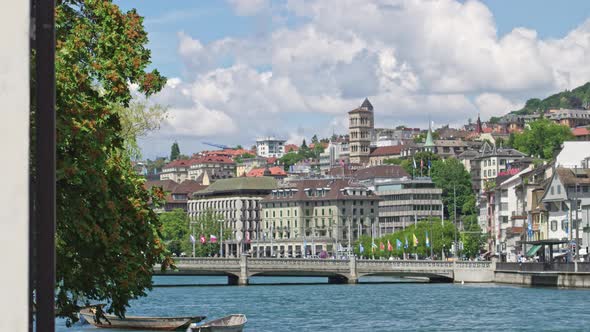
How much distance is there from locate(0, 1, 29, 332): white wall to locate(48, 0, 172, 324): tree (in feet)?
32.9

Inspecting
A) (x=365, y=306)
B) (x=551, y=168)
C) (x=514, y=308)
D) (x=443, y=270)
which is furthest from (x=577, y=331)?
(x=551, y=168)

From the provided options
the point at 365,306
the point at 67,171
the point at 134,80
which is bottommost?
the point at 365,306

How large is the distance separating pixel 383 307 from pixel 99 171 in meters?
64.5

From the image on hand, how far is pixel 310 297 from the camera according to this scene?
3816 inches

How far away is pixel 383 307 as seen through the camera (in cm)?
8300

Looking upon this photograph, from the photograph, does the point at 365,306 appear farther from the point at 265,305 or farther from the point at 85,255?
the point at 85,255

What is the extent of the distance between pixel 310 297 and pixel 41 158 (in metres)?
88.9

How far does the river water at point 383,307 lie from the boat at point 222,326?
24.1ft

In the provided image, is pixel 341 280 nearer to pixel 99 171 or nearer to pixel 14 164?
pixel 99 171

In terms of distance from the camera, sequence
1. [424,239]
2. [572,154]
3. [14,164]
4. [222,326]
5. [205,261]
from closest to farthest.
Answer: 1. [14,164]
2. [222,326]
3. [205,261]
4. [572,154]
5. [424,239]

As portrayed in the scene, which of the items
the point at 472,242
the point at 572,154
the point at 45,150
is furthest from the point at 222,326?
the point at 472,242

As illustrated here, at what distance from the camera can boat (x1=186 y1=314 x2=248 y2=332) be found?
5350cm

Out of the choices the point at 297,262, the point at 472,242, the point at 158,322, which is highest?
the point at 472,242

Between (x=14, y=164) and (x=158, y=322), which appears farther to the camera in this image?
(x=158, y=322)
